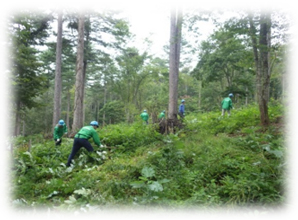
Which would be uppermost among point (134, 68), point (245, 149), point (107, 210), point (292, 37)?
point (134, 68)

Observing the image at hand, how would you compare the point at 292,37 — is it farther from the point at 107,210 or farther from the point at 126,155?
the point at 107,210

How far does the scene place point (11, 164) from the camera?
18.7ft

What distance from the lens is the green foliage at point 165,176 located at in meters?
3.42

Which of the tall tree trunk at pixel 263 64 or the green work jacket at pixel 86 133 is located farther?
the tall tree trunk at pixel 263 64

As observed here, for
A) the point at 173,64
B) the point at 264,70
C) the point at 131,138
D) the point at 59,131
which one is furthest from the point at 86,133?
the point at 264,70

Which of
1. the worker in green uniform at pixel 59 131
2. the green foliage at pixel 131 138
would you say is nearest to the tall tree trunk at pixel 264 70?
the green foliage at pixel 131 138

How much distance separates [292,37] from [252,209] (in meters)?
6.08

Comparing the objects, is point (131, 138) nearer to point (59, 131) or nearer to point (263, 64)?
point (59, 131)

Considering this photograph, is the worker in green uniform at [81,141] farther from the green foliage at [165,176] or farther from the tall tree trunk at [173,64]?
the tall tree trunk at [173,64]

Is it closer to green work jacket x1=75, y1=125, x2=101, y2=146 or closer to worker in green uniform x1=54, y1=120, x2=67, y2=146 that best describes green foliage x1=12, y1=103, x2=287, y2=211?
green work jacket x1=75, y1=125, x2=101, y2=146

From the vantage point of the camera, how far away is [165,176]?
4.36 metres

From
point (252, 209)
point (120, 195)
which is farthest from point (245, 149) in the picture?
point (120, 195)

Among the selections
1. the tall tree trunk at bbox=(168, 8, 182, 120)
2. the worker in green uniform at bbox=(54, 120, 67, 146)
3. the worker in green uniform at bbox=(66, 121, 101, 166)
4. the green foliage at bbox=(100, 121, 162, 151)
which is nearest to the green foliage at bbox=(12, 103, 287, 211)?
the green foliage at bbox=(100, 121, 162, 151)

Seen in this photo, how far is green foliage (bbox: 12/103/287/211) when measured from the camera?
11.2 feet
